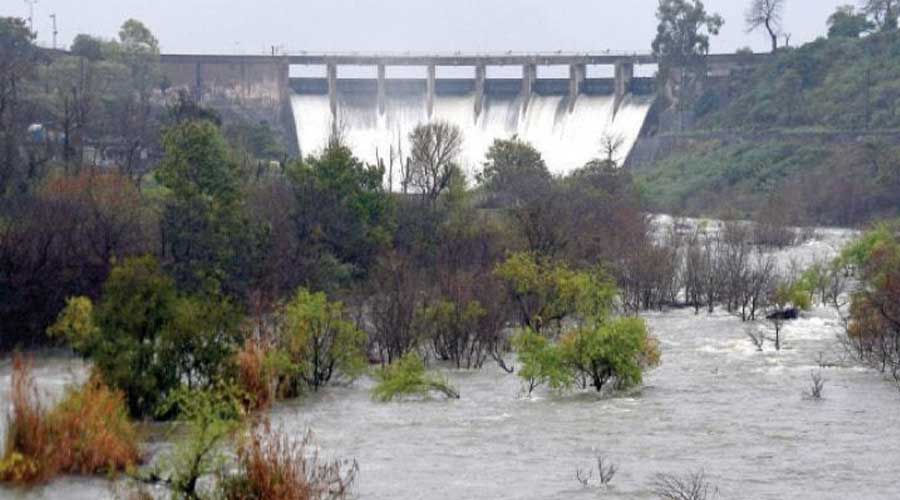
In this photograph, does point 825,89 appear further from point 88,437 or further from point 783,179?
point 88,437

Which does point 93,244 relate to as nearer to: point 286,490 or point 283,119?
point 286,490

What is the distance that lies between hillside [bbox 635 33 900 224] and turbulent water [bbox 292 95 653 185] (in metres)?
4.05

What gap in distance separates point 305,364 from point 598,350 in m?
5.53

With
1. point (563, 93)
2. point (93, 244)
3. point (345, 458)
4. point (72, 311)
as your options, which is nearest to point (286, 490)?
point (345, 458)

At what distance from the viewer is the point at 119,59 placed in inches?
3757

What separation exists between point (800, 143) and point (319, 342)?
62234 millimetres

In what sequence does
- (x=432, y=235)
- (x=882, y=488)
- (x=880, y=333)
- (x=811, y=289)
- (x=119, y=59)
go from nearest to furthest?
1. (x=882, y=488)
2. (x=880, y=333)
3. (x=811, y=289)
4. (x=432, y=235)
5. (x=119, y=59)

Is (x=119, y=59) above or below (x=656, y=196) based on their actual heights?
above

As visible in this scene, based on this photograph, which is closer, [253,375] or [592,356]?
[253,375]

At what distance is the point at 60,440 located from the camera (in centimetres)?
2378

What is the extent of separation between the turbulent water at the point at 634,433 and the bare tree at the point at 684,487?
0.71 ft

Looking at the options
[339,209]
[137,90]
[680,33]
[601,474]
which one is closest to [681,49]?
[680,33]

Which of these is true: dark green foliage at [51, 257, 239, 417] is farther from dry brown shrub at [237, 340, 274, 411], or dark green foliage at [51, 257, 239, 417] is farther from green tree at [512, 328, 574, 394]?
green tree at [512, 328, 574, 394]

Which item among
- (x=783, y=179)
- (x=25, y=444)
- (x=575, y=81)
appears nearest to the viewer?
(x=25, y=444)
